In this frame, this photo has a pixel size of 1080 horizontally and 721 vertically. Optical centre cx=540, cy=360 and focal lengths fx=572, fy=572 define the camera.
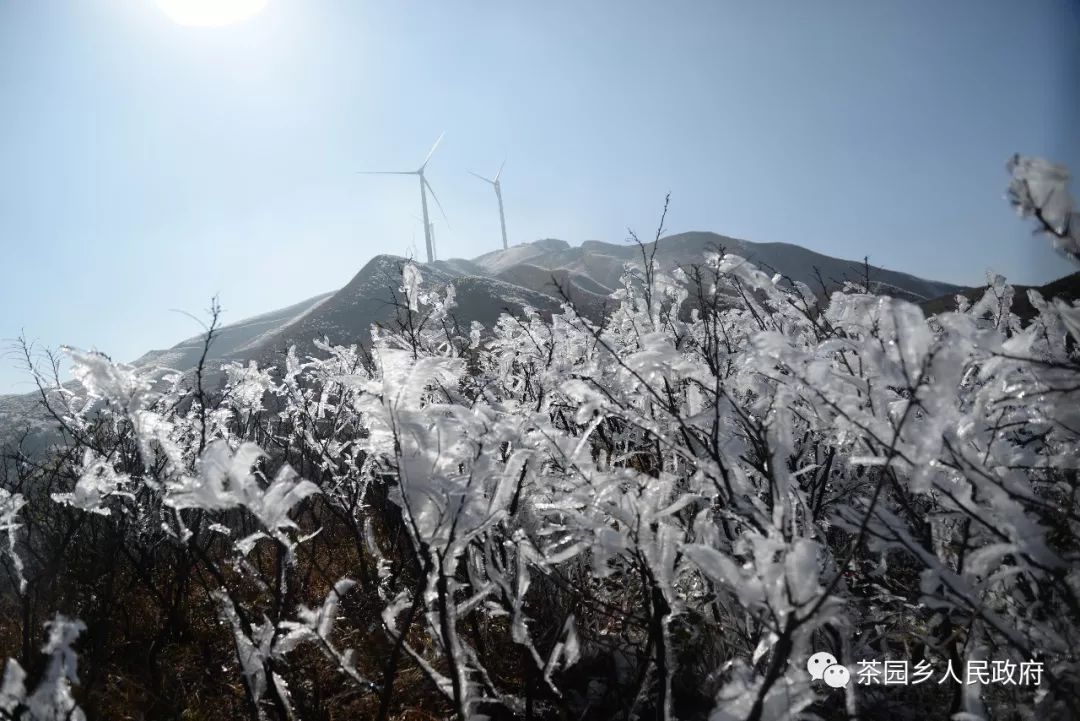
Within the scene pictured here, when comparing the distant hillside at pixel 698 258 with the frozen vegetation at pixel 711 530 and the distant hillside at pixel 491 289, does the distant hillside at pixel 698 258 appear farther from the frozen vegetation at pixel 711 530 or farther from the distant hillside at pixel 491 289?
the frozen vegetation at pixel 711 530

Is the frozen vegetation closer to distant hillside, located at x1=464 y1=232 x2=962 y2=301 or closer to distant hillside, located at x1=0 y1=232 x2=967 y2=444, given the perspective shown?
distant hillside, located at x1=0 y1=232 x2=967 y2=444

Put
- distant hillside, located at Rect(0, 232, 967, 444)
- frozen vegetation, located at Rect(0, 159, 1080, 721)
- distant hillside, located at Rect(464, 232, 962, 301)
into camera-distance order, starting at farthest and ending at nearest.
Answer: distant hillside, located at Rect(464, 232, 962, 301), distant hillside, located at Rect(0, 232, 967, 444), frozen vegetation, located at Rect(0, 159, 1080, 721)

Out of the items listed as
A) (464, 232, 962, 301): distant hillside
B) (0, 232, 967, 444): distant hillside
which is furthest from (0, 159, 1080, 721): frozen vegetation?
(464, 232, 962, 301): distant hillside

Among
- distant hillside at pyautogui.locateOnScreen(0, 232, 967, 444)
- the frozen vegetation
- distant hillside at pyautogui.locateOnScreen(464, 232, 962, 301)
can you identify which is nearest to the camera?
the frozen vegetation

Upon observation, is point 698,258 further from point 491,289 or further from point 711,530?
point 711,530

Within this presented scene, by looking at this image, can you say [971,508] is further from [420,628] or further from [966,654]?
[420,628]

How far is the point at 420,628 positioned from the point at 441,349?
235cm

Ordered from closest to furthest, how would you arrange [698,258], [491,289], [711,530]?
[711,530], [491,289], [698,258]

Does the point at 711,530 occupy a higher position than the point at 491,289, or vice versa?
the point at 491,289

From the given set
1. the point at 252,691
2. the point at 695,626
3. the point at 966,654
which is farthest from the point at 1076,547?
the point at 252,691

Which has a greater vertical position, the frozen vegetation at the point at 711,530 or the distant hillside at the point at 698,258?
the distant hillside at the point at 698,258

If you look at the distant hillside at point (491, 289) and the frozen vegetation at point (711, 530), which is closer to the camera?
the frozen vegetation at point (711, 530)

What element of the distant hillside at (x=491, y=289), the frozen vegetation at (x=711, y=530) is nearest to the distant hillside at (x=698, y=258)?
the distant hillside at (x=491, y=289)

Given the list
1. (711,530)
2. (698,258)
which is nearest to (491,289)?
(698,258)
